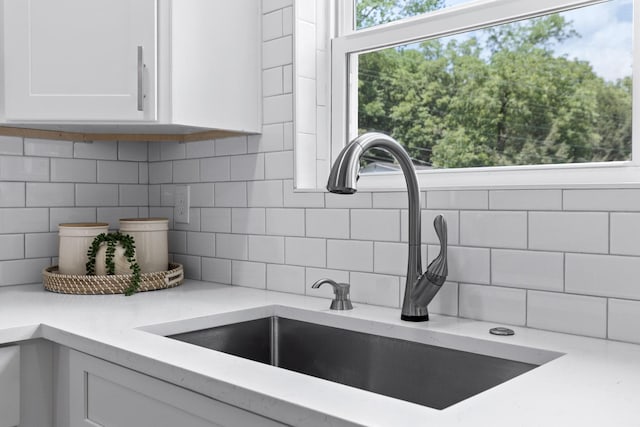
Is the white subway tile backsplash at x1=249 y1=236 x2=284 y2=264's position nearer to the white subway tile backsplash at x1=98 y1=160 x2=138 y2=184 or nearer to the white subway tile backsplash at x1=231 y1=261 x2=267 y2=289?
the white subway tile backsplash at x1=231 y1=261 x2=267 y2=289

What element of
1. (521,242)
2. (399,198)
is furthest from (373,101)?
(521,242)

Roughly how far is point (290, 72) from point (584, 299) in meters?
1.03

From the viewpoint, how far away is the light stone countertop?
82 centimetres

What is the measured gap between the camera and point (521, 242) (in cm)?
134

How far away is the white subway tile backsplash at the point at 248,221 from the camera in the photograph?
191 centimetres

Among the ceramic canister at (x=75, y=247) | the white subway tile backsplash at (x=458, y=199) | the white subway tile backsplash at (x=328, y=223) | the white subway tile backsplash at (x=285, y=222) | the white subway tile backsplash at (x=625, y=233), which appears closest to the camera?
the white subway tile backsplash at (x=625, y=233)

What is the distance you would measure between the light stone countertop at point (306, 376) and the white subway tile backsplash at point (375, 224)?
0.18 meters

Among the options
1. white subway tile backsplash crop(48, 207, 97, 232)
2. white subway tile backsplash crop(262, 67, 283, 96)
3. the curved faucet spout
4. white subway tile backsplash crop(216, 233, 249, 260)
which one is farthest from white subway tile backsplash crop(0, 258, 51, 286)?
the curved faucet spout

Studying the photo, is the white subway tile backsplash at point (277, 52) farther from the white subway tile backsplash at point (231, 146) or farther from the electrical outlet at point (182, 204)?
the electrical outlet at point (182, 204)

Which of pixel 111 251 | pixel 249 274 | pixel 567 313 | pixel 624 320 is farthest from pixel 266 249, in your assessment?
pixel 624 320

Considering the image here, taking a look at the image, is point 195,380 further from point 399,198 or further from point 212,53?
point 212,53

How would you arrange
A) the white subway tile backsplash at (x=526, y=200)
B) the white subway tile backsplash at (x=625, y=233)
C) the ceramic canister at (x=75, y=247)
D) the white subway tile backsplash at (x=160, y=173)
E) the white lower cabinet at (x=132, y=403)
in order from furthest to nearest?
the white subway tile backsplash at (x=160, y=173) < the ceramic canister at (x=75, y=247) < the white subway tile backsplash at (x=526, y=200) < the white subway tile backsplash at (x=625, y=233) < the white lower cabinet at (x=132, y=403)

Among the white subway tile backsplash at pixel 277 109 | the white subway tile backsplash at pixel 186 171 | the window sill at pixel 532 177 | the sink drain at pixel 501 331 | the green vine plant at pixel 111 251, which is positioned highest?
the white subway tile backsplash at pixel 277 109

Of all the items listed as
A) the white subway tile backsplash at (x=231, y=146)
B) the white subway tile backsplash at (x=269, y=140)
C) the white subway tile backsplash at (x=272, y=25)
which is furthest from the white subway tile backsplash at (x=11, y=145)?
the white subway tile backsplash at (x=272, y=25)
